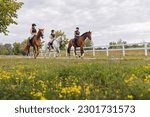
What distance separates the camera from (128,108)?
23.4ft

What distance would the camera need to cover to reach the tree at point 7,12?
128 feet

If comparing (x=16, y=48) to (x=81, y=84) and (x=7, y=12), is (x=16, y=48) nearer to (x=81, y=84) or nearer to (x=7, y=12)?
(x=7, y=12)

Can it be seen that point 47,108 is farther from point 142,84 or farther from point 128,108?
point 142,84

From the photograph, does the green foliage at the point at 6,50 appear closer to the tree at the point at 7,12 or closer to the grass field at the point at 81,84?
the tree at the point at 7,12

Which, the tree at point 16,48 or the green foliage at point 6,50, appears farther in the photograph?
the tree at point 16,48

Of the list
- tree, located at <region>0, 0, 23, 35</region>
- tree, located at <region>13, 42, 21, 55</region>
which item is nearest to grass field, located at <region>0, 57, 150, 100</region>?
tree, located at <region>0, 0, 23, 35</region>

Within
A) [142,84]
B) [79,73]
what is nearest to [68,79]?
[79,73]

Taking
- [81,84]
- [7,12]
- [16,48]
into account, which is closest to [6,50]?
[16,48]

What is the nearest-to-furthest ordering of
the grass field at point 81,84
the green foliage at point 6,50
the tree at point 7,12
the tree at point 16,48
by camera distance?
the grass field at point 81,84
the tree at point 7,12
the green foliage at point 6,50
the tree at point 16,48

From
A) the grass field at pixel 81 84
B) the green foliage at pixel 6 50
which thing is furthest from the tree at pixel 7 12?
the green foliage at pixel 6 50

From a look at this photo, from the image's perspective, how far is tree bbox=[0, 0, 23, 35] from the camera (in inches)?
1538

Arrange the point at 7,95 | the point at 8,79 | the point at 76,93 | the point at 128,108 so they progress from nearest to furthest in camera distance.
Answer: the point at 128,108 → the point at 76,93 → the point at 7,95 → the point at 8,79

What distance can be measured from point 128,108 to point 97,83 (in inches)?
103

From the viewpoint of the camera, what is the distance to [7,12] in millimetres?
39781
